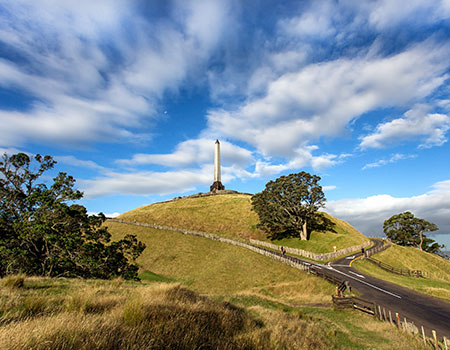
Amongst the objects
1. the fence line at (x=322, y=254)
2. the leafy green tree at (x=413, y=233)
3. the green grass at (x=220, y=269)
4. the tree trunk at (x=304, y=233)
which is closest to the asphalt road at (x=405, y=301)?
the green grass at (x=220, y=269)

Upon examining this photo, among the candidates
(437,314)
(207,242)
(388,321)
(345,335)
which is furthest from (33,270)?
(207,242)

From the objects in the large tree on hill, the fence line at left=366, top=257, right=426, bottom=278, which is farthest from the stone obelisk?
the fence line at left=366, top=257, right=426, bottom=278

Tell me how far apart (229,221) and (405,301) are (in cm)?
5359

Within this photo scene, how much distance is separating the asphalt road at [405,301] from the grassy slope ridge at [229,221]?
1776 cm

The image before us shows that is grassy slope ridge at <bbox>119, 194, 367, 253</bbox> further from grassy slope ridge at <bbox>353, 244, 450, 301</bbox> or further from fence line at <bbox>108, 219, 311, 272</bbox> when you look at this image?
fence line at <bbox>108, 219, 311, 272</bbox>

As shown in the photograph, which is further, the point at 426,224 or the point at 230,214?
the point at 230,214

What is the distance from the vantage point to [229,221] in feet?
241

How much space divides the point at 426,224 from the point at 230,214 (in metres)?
60.7

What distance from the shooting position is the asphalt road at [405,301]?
17.0m

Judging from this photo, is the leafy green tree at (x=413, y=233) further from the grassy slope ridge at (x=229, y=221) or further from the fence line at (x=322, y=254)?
the fence line at (x=322, y=254)

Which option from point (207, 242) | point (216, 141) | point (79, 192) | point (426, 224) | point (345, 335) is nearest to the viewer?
point (345, 335)

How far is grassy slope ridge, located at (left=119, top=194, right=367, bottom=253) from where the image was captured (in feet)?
172

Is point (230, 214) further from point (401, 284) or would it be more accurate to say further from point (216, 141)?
point (401, 284)

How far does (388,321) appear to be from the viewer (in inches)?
672
